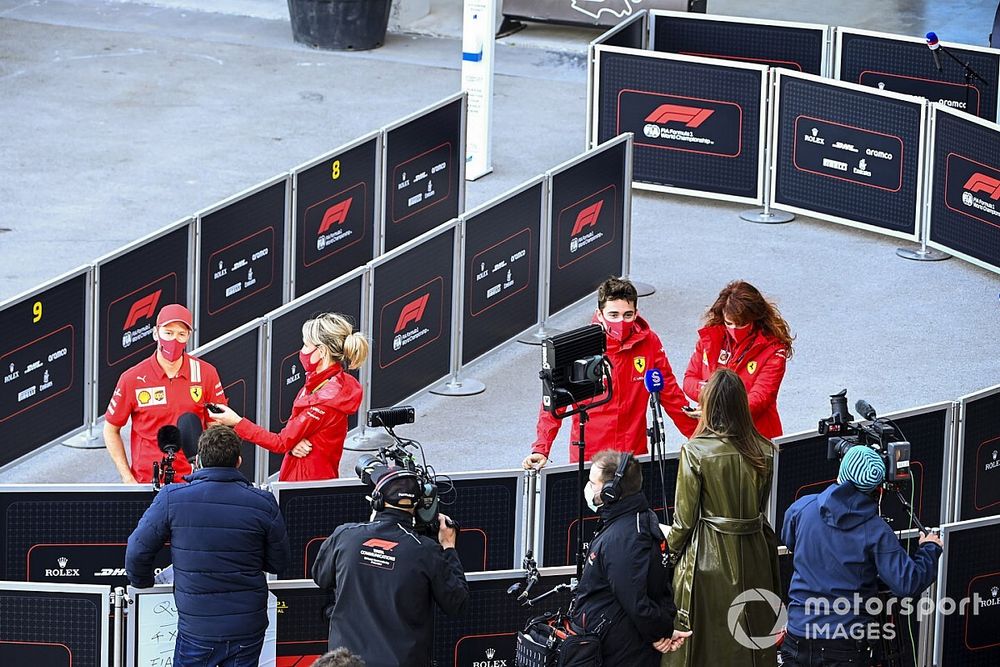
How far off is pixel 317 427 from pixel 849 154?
28.6ft

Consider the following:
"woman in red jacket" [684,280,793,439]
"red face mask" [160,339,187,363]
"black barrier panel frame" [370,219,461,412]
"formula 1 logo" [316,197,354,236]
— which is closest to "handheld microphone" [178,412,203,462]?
"red face mask" [160,339,187,363]

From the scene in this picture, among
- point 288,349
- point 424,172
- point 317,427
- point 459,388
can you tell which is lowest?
point 459,388

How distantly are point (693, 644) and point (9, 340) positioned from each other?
5.31 metres

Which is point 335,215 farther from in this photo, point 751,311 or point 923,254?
point 923,254

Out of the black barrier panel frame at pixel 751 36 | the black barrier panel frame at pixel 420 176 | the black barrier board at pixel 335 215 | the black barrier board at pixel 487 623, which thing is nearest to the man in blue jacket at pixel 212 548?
the black barrier board at pixel 487 623

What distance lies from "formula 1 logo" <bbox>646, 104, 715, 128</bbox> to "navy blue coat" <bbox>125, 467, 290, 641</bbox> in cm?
1063

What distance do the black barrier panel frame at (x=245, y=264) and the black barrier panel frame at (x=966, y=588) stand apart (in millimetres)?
6286

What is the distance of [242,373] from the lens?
10.9 m

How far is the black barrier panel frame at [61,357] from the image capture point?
11.2 metres

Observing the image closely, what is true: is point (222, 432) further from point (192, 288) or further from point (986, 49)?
point (986, 49)

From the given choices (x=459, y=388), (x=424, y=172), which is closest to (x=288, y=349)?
(x=459, y=388)

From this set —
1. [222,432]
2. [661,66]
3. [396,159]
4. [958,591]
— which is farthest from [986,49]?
[222,432]

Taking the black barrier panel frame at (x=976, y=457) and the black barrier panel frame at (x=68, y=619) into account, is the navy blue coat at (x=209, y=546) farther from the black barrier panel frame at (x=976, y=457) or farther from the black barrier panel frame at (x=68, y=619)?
the black barrier panel frame at (x=976, y=457)

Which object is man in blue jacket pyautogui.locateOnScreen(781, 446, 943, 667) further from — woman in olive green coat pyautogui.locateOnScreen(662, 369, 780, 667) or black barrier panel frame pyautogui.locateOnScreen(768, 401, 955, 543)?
black barrier panel frame pyautogui.locateOnScreen(768, 401, 955, 543)
